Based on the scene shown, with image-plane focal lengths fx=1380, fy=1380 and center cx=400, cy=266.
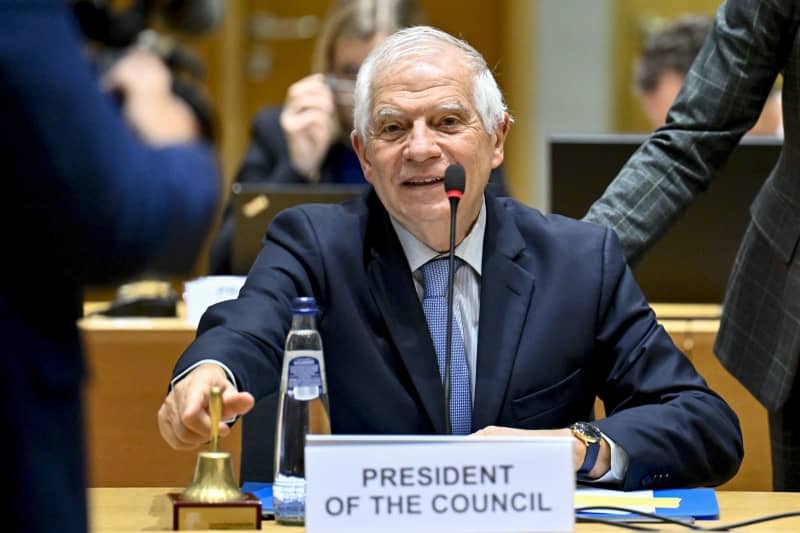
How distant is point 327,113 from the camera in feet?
14.3

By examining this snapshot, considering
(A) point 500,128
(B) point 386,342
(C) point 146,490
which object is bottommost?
(C) point 146,490

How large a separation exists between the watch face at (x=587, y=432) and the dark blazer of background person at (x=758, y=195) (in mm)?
556

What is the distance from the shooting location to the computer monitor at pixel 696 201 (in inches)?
138

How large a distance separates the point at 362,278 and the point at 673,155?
2.22 ft

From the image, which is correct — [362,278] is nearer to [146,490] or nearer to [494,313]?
[494,313]

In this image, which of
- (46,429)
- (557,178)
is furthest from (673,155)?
(46,429)

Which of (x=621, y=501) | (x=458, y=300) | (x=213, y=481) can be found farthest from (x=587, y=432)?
(x=213, y=481)

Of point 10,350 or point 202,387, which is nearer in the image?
point 10,350

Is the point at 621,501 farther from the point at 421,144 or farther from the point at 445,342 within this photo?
the point at 421,144

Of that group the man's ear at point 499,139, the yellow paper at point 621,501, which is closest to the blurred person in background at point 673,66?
the man's ear at point 499,139

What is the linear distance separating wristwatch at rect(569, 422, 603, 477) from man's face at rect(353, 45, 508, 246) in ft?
1.39

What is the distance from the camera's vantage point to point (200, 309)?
10.7 feet

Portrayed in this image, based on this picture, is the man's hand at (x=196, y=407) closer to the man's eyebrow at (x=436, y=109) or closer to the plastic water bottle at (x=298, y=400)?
the plastic water bottle at (x=298, y=400)

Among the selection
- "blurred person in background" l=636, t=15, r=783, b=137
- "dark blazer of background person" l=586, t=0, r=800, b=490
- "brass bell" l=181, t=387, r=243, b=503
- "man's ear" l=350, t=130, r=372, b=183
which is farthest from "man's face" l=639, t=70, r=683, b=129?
"brass bell" l=181, t=387, r=243, b=503
